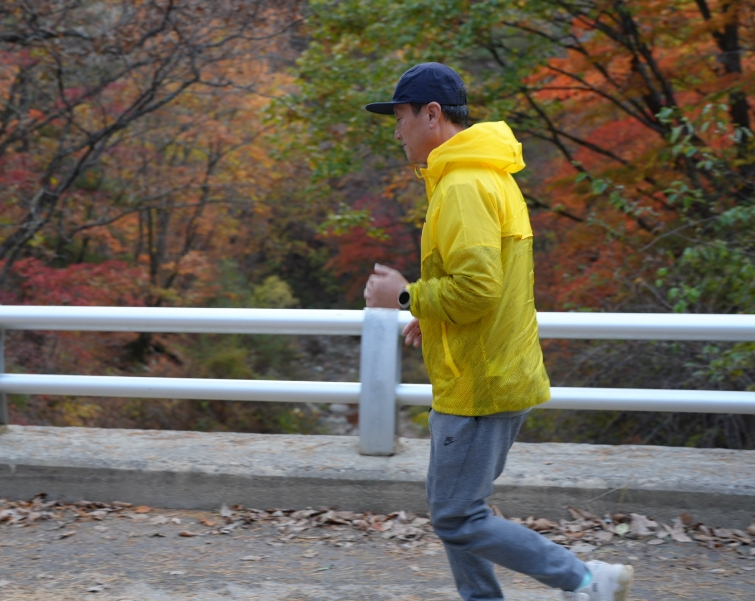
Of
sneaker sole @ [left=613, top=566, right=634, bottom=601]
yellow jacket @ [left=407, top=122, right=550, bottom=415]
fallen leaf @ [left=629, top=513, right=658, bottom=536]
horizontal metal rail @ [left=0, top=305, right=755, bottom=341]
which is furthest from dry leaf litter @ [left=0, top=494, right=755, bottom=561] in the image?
yellow jacket @ [left=407, top=122, right=550, bottom=415]

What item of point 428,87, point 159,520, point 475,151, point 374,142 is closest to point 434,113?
point 428,87

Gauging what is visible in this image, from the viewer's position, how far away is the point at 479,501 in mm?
2703

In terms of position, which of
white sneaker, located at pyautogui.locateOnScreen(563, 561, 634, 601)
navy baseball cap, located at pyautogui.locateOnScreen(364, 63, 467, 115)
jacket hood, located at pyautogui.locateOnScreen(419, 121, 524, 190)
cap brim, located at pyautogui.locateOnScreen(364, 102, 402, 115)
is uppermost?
navy baseball cap, located at pyautogui.locateOnScreen(364, 63, 467, 115)

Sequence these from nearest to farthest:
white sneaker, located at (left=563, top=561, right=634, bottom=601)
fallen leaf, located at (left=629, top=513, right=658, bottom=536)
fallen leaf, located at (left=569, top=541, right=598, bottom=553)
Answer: white sneaker, located at (left=563, top=561, right=634, bottom=601), fallen leaf, located at (left=569, top=541, right=598, bottom=553), fallen leaf, located at (left=629, top=513, right=658, bottom=536)

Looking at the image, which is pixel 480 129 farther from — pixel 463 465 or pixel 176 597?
pixel 176 597

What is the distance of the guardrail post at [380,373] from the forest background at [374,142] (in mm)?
2742

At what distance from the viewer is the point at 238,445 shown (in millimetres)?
4535

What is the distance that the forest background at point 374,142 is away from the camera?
7867 millimetres

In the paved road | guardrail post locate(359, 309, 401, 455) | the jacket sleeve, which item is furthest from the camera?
guardrail post locate(359, 309, 401, 455)

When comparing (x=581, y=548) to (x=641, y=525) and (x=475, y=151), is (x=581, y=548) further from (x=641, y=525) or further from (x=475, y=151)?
(x=475, y=151)

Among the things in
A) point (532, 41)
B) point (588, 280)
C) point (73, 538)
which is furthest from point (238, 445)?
point (532, 41)

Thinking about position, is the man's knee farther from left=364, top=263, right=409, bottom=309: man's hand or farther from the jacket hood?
the jacket hood

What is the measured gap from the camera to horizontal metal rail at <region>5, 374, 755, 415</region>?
4027mm

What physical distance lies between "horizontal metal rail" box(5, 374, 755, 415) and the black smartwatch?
60.2 inches
